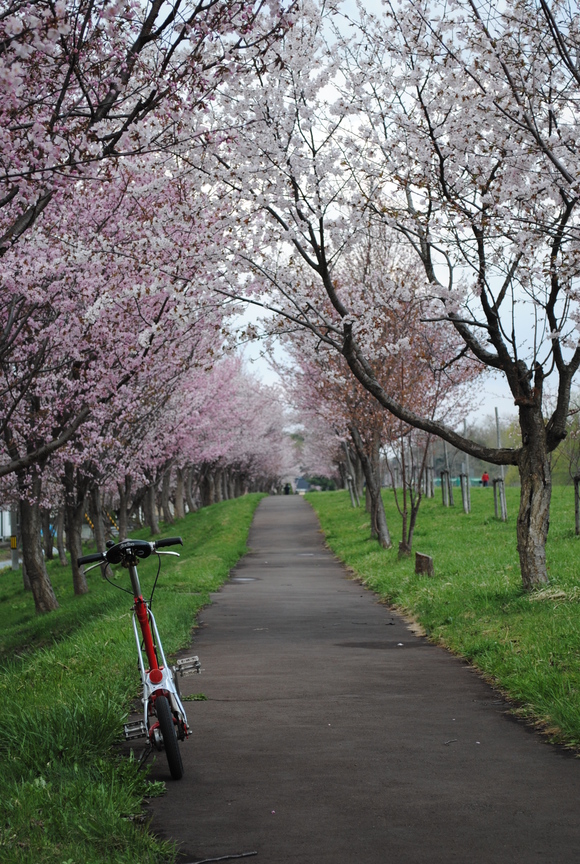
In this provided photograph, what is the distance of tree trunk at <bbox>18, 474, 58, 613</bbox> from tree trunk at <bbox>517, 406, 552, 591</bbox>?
10.4 meters

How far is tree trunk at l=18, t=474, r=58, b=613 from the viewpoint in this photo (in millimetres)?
18906

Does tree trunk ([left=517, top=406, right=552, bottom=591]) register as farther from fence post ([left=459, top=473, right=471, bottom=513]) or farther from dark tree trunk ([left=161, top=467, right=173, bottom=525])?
dark tree trunk ([left=161, top=467, right=173, bottom=525])

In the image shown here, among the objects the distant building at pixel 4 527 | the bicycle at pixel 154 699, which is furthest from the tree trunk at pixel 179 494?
the bicycle at pixel 154 699

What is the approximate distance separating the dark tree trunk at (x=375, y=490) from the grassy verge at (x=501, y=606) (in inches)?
20.2

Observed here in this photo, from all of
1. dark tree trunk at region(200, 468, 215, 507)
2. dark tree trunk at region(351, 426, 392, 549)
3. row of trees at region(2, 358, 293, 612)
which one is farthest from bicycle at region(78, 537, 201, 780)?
dark tree trunk at region(200, 468, 215, 507)

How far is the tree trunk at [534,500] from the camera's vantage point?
11555mm

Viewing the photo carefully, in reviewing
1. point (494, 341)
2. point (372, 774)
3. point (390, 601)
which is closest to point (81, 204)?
point (494, 341)

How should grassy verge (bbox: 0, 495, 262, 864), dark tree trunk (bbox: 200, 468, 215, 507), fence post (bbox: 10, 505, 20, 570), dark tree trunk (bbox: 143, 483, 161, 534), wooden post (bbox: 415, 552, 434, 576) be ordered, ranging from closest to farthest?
1. grassy verge (bbox: 0, 495, 262, 864)
2. wooden post (bbox: 415, 552, 434, 576)
3. fence post (bbox: 10, 505, 20, 570)
4. dark tree trunk (bbox: 143, 483, 161, 534)
5. dark tree trunk (bbox: 200, 468, 215, 507)

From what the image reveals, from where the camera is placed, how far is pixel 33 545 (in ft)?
62.2

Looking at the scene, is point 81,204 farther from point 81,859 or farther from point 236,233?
point 81,859

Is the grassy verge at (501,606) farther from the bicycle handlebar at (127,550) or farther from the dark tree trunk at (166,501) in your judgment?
the dark tree trunk at (166,501)

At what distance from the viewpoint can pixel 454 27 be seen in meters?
10.7

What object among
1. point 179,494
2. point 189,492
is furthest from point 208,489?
point 179,494

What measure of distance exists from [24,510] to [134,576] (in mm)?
14086
